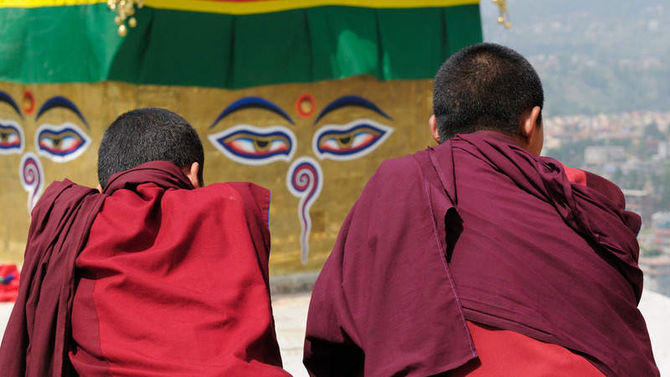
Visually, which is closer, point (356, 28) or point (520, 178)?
point (520, 178)

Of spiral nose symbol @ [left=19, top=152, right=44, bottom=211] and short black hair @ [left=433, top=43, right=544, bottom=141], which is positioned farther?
spiral nose symbol @ [left=19, top=152, right=44, bottom=211]

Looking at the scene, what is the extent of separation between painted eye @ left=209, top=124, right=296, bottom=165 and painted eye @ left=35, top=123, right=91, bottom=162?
0.93m

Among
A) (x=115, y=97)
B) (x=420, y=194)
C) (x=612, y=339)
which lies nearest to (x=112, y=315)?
(x=420, y=194)

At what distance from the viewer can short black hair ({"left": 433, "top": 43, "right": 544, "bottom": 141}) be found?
7.35 ft

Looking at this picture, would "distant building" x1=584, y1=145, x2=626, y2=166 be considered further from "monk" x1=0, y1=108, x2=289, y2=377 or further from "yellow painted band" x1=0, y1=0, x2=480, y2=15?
"monk" x1=0, y1=108, x2=289, y2=377

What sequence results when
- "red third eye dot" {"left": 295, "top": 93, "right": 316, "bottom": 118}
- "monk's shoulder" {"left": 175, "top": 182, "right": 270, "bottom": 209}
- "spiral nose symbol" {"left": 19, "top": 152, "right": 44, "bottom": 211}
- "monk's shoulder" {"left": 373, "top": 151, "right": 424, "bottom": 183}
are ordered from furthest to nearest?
"spiral nose symbol" {"left": 19, "top": 152, "right": 44, "bottom": 211} → "red third eye dot" {"left": 295, "top": 93, "right": 316, "bottom": 118} → "monk's shoulder" {"left": 175, "top": 182, "right": 270, "bottom": 209} → "monk's shoulder" {"left": 373, "top": 151, "right": 424, "bottom": 183}

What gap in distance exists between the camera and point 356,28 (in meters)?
5.98

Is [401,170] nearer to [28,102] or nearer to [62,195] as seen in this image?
[62,195]

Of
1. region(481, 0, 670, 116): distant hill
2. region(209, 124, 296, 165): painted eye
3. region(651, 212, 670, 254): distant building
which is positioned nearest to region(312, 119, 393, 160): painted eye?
region(209, 124, 296, 165): painted eye

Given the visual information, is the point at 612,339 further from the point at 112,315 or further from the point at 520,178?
the point at 112,315

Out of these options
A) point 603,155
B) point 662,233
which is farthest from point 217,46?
point 603,155

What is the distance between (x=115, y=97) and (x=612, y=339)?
4.35m

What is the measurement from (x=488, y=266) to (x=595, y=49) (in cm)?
6411

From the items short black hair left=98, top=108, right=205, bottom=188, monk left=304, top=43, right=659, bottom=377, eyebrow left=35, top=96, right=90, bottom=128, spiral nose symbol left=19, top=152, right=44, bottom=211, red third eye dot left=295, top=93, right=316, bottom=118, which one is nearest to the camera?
monk left=304, top=43, right=659, bottom=377
